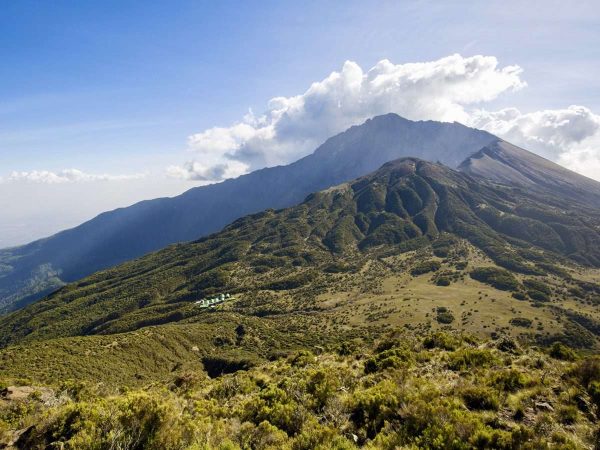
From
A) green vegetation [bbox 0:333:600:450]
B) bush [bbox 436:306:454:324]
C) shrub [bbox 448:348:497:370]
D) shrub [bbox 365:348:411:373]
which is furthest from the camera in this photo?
bush [bbox 436:306:454:324]

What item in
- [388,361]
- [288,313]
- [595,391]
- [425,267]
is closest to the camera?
[595,391]

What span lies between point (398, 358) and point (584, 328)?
440 feet

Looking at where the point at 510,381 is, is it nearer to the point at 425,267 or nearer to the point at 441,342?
the point at 441,342

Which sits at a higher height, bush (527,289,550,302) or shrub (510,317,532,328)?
shrub (510,317,532,328)

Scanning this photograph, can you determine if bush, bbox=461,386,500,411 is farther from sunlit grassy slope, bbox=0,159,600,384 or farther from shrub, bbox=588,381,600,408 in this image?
→ sunlit grassy slope, bbox=0,159,600,384

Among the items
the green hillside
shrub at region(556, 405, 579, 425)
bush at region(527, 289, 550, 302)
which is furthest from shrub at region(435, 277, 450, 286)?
shrub at region(556, 405, 579, 425)

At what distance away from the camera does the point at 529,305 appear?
442 ft

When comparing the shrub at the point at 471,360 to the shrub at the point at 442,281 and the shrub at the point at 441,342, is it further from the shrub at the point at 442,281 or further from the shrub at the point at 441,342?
the shrub at the point at 442,281

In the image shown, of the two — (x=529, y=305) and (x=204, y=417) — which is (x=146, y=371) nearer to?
(x=204, y=417)

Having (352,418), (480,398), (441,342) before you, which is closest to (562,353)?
(441,342)

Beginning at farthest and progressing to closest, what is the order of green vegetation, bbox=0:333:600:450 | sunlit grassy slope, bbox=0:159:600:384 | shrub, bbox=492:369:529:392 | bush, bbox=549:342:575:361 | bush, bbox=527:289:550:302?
bush, bbox=527:289:550:302, sunlit grassy slope, bbox=0:159:600:384, bush, bbox=549:342:575:361, shrub, bbox=492:369:529:392, green vegetation, bbox=0:333:600:450

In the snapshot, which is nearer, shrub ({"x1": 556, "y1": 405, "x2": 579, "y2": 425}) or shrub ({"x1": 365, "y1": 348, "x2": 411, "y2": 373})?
shrub ({"x1": 556, "y1": 405, "x2": 579, "y2": 425})

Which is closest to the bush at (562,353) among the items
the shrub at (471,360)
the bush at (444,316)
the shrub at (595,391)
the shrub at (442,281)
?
the shrub at (471,360)

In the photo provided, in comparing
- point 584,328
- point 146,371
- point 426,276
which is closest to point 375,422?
point 146,371
